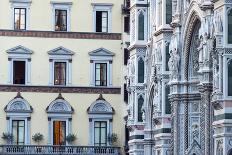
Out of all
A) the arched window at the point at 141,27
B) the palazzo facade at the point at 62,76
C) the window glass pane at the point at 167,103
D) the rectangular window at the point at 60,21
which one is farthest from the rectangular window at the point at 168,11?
the rectangular window at the point at 60,21

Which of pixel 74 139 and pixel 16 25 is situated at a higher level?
pixel 16 25

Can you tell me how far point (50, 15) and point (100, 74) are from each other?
5.39 metres

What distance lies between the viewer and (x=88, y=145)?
269 feet

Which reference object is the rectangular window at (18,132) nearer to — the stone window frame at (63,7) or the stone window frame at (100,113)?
the stone window frame at (100,113)

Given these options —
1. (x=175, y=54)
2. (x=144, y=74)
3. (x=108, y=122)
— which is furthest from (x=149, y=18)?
(x=108, y=122)

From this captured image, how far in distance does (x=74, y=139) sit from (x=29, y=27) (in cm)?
836

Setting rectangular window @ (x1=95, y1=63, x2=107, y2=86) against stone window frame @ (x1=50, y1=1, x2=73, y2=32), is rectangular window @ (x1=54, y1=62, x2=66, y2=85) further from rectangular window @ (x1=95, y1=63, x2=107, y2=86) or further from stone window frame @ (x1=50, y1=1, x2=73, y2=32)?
stone window frame @ (x1=50, y1=1, x2=73, y2=32)

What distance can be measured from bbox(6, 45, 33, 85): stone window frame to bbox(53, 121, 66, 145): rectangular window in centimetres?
347

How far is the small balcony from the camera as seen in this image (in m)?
80.4

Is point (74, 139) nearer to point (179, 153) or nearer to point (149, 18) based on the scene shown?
point (149, 18)

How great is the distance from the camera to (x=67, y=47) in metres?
82.4

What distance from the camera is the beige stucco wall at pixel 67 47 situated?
267 feet

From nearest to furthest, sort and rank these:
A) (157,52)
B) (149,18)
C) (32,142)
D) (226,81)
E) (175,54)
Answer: (226,81) < (175,54) < (157,52) < (149,18) < (32,142)

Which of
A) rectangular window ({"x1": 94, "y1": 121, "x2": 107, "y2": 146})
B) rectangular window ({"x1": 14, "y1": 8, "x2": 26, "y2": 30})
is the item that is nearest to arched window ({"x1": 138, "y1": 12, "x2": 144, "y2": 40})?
rectangular window ({"x1": 94, "y1": 121, "x2": 107, "y2": 146})
